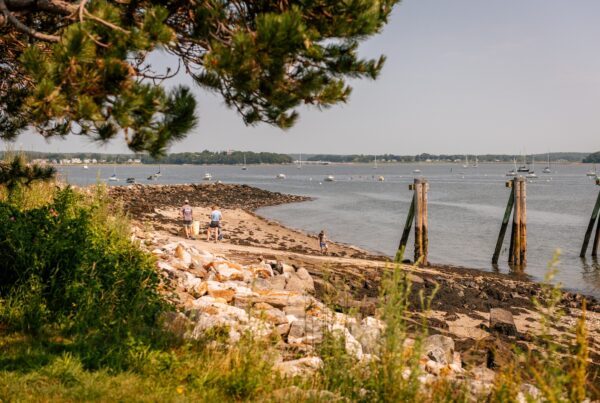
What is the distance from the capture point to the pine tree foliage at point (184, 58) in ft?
14.7

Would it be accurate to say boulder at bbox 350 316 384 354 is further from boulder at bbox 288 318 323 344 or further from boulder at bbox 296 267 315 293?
boulder at bbox 296 267 315 293

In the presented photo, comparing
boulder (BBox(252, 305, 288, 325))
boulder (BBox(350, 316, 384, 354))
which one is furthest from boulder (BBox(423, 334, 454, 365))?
boulder (BBox(252, 305, 288, 325))

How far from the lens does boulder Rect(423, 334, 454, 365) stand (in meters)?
7.92

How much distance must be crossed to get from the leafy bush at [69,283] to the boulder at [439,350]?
371 cm

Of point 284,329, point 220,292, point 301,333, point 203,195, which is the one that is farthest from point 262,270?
point 203,195

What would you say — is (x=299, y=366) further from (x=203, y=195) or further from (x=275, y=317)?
(x=203, y=195)

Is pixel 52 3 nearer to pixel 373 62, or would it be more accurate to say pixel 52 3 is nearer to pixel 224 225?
pixel 373 62

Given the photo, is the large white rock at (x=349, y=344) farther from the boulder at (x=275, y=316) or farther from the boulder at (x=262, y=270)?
the boulder at (x=262, y=270)

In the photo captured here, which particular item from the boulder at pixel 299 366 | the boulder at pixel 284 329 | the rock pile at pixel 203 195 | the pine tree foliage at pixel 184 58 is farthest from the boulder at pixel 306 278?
the rock pile at pixel 203 195

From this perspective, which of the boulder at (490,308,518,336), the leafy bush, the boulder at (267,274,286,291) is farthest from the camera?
the boulder at (490,308,518,336)

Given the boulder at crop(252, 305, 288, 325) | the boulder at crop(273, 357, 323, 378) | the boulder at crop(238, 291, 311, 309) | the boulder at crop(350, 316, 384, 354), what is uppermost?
the boulder at crop(350, 316, 384, 354)

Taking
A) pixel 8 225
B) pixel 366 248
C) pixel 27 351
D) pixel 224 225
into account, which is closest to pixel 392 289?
pixel 27 351

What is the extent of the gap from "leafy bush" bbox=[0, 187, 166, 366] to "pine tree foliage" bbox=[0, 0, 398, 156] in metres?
2.22

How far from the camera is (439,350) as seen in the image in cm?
817
